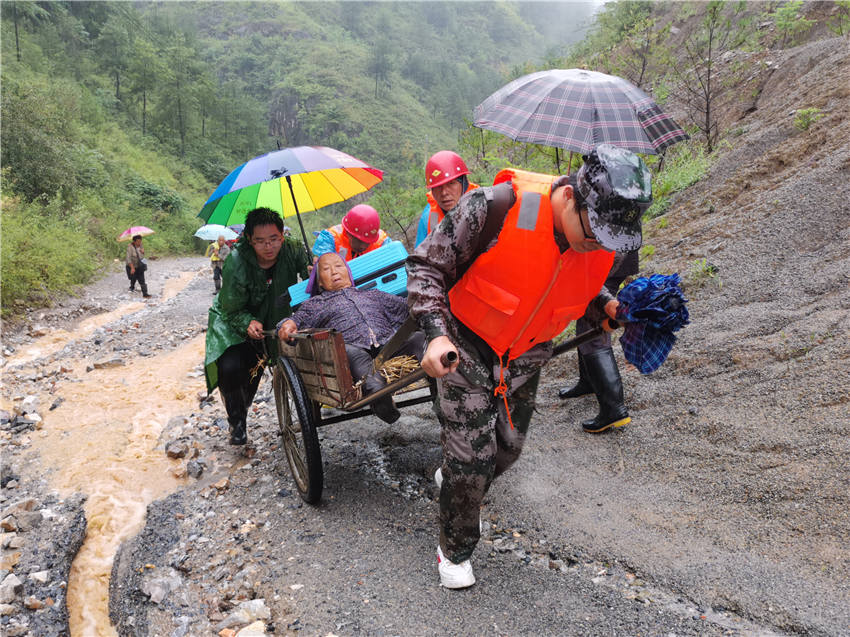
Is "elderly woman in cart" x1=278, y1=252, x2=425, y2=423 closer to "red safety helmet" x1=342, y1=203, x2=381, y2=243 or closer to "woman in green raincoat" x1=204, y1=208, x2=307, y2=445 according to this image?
"woman in green raincoat" x1=204, y1=208, x2=307, y2=445

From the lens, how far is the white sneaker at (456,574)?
7.66 feet

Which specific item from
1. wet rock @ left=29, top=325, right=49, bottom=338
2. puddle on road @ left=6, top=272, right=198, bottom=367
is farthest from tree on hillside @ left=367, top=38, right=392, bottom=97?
wet rock @ left=29, top=325, right=49, bottom=338

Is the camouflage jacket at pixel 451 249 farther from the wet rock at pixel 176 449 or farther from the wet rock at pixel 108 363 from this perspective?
the wet rock at pixel 108 363

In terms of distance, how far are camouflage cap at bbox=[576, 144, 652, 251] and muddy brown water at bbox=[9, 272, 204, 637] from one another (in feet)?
9.77

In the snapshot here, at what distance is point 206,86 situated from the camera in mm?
41031

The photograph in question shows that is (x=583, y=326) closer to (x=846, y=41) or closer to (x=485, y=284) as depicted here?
(x=485, y=284)

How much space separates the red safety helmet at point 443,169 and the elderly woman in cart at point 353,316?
2.85 ft

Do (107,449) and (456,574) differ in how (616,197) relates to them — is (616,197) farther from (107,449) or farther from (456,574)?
(107,449)

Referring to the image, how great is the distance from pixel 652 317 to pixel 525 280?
0.52 meters

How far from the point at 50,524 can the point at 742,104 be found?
376 inches

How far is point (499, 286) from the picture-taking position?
1.98 m

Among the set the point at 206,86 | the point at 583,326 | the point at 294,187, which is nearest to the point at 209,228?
the point at 294,187

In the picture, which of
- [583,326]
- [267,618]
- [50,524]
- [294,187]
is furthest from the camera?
[294,187]

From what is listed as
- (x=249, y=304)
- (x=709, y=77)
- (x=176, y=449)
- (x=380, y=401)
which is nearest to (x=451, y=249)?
(x=380, y=401)
